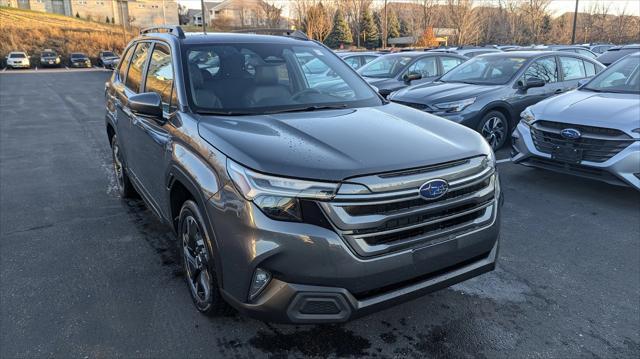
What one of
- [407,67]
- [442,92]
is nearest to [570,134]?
[442,92]

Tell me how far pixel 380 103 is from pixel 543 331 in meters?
1.96

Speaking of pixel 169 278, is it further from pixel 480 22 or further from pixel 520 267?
pixel 480 22

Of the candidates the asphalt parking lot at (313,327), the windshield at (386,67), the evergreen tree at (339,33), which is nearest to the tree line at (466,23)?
the evergreen tree at (339,33)

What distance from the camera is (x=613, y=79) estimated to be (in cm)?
630

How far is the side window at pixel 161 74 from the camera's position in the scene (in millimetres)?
3445

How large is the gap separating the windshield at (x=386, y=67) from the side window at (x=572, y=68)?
334cm

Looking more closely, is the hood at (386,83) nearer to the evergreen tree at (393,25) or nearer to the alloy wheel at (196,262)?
the alloy wheel at (196,262)

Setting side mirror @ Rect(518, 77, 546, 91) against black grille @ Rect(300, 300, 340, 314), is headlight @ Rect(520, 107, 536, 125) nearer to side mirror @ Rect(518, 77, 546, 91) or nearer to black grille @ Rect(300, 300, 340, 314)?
side mirror @ Rect(518, 77, 546, 91)

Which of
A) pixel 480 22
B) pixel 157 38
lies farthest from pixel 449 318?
pixel 480 22

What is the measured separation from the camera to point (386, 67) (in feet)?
36.4

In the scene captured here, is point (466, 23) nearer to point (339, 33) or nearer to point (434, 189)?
point (339, 33)

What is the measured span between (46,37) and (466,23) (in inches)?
1756

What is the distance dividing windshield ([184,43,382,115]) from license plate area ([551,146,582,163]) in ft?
8.89

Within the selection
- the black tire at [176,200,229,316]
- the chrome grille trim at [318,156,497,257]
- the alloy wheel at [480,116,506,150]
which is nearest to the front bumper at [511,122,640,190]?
the alloy wheel at [480,116,506,150]
